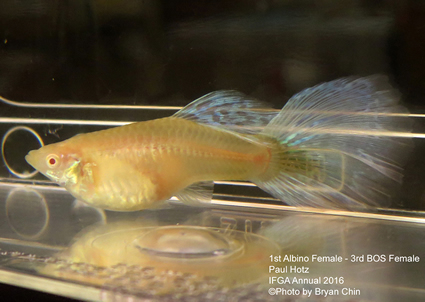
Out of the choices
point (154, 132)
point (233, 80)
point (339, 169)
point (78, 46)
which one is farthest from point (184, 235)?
point (78, 46)

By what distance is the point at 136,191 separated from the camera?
1.25m

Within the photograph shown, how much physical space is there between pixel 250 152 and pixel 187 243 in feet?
1.28

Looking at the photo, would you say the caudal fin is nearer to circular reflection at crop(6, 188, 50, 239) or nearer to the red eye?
the red eye

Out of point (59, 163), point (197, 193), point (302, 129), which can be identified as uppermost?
point (302, 129)

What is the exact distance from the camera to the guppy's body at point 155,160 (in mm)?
1245

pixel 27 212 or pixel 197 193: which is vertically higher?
pixel 197 193

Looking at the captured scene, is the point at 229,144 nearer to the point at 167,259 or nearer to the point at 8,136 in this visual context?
the point at 167,259

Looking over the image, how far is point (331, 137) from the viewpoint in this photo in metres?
1.35

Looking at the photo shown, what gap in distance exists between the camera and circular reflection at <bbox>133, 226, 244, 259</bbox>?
1.15 meters

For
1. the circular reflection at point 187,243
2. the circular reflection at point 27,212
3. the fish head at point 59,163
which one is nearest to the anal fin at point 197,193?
the circular reflection at point 187,243

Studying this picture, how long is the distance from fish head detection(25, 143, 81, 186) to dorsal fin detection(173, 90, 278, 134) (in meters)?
0.41

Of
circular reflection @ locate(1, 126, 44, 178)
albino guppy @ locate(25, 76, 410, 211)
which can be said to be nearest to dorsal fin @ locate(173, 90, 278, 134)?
albino guppy @ locate(25, 76, 410, 211)

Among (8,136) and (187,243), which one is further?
(8,136)

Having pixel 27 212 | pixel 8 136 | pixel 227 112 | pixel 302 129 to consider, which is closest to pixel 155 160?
pixel 227 112
